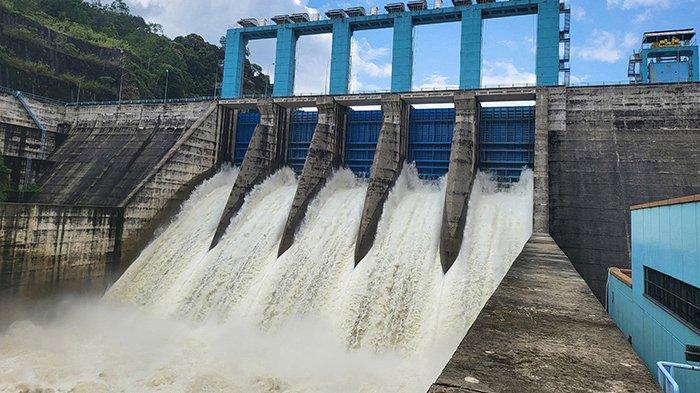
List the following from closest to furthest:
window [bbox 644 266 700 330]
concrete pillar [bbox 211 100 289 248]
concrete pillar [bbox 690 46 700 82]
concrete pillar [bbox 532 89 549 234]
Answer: window [bbox 644 266 700 330] → concrete pillar [bbox 532 89 549 234] → concrete pillar [bbox 211 100 289 248] → concrete pillar [bbox 690 46 700 82]

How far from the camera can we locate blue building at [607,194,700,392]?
5332 mm

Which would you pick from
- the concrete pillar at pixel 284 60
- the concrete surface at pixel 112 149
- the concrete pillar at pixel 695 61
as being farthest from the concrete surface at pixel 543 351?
the concrete pillar at pixel 695 61

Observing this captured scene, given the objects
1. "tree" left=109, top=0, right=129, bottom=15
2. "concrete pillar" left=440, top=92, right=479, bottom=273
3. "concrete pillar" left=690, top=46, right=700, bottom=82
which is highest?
"tree" left=109, top=0, right=129, bottom=15

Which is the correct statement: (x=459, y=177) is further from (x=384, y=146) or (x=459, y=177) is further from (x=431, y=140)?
(x=431, y=140)

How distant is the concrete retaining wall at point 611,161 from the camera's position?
12078 mm

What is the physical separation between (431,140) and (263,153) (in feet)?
24.3

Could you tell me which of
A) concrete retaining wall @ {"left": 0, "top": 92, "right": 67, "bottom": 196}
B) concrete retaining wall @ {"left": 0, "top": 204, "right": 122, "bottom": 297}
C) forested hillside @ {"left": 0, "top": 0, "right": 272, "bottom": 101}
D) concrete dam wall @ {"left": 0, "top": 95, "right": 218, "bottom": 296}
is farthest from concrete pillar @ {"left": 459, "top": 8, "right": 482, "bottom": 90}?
forested hillside @ {"left": 0, "top": 0, "right": 272, "bottom": 101}

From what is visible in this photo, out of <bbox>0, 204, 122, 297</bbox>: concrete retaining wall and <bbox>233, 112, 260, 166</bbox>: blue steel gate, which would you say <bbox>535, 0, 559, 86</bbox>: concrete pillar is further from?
<bbox>0, 204, 122, 297</bbox>: concrete retaining wall

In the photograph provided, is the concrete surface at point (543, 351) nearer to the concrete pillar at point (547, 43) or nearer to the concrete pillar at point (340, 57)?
the concrete pillar at point (547, 43)

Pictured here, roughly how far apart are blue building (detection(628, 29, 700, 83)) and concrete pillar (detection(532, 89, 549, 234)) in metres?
11.4

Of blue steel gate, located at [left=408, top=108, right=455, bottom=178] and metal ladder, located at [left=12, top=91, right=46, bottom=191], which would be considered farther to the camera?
metal ladder, located at [left=12, top=91, right=46, bottom=191]

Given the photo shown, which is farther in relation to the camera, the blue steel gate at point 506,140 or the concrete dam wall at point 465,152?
the blue steel gate at point 506,140

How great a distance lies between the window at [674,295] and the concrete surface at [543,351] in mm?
1914

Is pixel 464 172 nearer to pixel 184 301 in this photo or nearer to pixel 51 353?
pixel 184 301
